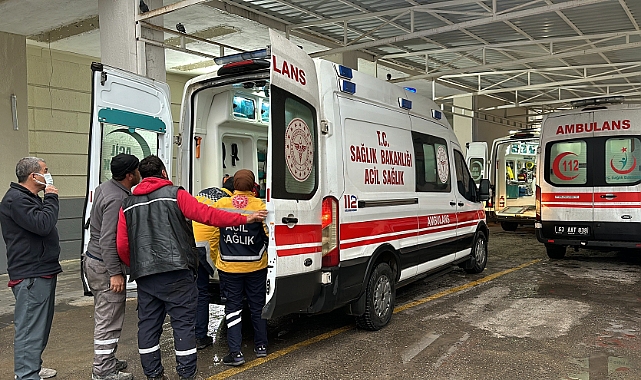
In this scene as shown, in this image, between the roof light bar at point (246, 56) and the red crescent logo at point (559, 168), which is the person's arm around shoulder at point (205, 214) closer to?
the roof light bar at point (246, 56)

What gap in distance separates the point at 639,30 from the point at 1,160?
1235cm

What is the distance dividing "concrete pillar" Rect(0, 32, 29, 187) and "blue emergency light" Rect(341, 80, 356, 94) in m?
6.98

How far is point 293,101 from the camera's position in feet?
14.4

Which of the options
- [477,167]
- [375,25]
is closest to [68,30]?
[375,25]

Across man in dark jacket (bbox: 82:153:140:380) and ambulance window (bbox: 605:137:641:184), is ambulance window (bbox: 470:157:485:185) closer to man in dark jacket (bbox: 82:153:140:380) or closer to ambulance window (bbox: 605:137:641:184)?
ambulance window (bbox: 605:137:641:184)

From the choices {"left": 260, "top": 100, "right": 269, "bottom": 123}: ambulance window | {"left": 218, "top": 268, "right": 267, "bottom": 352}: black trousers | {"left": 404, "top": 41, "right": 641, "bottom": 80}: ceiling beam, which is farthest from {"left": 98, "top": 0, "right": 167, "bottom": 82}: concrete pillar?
{"left": 404, "top": 41, "right": 641, "bottom": 80}: ceiling beam

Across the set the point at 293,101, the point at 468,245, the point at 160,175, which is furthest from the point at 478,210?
the point at 160,175

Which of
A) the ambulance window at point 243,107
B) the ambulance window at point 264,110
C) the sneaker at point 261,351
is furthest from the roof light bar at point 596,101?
the sneaker at point 261,351

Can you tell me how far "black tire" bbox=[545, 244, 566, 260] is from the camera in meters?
10.0

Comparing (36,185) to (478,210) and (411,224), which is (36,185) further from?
(478,210)

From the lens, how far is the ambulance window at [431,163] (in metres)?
6.23

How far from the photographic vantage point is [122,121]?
17.9ft

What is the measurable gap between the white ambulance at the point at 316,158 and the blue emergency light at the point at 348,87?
0.01 m

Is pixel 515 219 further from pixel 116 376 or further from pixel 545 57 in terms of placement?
pixel 116 376
